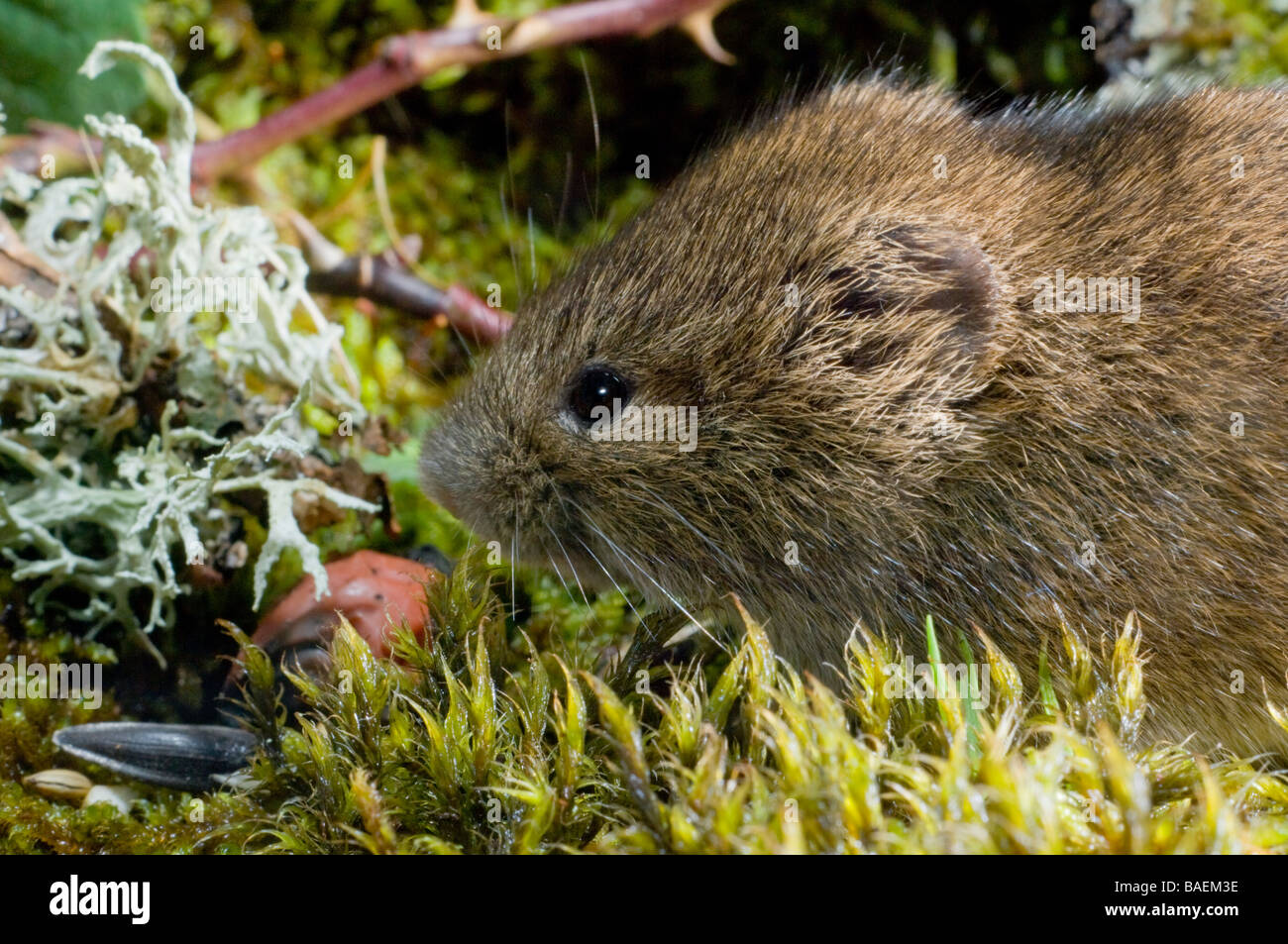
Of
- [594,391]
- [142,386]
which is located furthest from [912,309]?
[142,386]

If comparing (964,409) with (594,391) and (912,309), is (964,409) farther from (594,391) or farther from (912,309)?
(594,391)

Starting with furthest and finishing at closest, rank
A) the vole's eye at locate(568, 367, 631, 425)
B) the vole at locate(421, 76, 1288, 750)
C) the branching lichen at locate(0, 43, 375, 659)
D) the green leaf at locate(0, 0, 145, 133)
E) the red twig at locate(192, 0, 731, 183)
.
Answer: the red twig at locate(192, 0, 731, 183), the green leaf at locate(0, 0, 145, 133), the branching lichen at locate(0, 43, 375, 659), the vole's eye at locate(568, 367, 631, 425), the vole at locate(421, 76, 1288, 750)

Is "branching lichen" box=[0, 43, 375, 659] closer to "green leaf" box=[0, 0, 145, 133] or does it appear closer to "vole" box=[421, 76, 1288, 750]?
"green leaf" box=[0, 0, 145, 133]

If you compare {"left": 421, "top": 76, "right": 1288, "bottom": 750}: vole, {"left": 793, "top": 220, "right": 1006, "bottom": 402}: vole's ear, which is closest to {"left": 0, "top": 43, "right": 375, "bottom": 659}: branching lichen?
{"left": 421, "top": 76, "right": 1288, "bottom": 750}: vole

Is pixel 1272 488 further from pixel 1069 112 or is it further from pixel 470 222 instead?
pixel 470 222

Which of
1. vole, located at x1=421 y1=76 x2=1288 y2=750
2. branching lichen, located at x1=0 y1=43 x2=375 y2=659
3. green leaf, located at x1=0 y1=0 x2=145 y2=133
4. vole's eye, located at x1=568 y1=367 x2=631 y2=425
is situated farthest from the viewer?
green leaf, located at x1=0 y1=0 x2=145 y2=133
